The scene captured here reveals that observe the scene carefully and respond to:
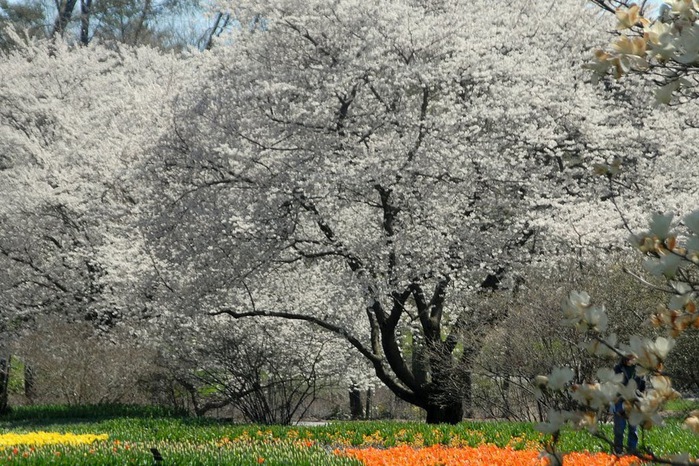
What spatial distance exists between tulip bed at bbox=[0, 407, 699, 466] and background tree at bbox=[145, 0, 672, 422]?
2410 millimetres

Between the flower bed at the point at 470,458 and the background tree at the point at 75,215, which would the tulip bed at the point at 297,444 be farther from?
the background tree at the point at 75,215

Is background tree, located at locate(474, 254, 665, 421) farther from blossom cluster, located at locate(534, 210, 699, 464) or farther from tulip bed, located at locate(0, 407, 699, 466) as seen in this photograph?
blossom cluster, located at locate(534, 210, 699, 464)

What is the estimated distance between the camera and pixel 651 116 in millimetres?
14984

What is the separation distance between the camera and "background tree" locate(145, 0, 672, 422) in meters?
12.6

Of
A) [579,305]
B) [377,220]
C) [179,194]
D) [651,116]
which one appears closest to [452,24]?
[377,220]

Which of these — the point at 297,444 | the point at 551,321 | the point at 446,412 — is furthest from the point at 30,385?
the point at 551,321

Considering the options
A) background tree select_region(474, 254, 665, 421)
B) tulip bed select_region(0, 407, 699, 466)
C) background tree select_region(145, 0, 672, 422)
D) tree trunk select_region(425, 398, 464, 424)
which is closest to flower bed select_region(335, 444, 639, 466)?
tulip bed select_region(0, 407, 699, 466)

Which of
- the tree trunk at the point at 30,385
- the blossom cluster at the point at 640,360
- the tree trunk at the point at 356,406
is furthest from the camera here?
the tree trunk at the point at 356,406

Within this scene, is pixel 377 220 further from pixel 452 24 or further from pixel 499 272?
pixel 452 24

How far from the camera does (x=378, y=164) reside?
12.1 meters

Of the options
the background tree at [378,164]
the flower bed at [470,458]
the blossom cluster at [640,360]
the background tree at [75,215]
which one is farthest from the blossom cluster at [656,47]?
the background tree at [75,215]

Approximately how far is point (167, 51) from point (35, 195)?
43.5 ft

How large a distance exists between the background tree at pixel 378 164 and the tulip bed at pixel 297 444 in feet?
7.91

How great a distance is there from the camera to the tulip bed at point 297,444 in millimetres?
7145
